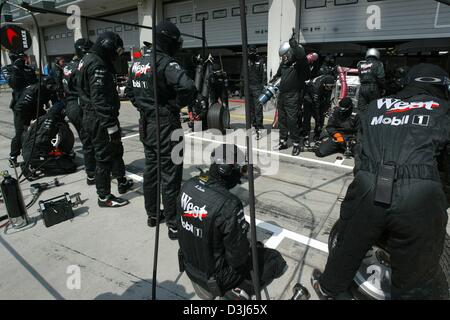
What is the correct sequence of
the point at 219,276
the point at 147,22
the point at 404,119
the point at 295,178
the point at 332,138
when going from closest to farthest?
1. the point at 404,119
2. the point at 219,276
3. the point at 295,178
4. the point at 332,138
5. the point at 147,22

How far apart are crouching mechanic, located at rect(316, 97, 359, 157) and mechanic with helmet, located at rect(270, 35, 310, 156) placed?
50cm

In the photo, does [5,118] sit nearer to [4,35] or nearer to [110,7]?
[4,35]

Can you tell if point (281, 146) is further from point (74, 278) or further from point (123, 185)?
point (74, 278)

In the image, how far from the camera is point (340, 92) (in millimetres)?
7766

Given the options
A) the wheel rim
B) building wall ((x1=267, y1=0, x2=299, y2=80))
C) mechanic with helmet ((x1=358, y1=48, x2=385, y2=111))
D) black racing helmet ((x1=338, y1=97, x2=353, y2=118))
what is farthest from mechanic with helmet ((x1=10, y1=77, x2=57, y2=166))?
building wall ((x1=267, y1=0, x2=299, y2=80))

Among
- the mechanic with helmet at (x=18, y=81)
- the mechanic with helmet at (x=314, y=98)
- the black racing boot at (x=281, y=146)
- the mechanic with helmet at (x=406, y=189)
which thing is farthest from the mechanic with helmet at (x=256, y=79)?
the mechanic with helmet at (x=406, y=189)

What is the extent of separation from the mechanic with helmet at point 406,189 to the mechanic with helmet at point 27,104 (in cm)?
497

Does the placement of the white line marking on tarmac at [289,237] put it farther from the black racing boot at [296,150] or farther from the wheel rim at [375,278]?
the black racing boot at [296,150]

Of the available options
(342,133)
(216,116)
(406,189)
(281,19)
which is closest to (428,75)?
(406,189)

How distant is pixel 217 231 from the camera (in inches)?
70.6

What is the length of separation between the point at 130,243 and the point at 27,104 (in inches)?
140

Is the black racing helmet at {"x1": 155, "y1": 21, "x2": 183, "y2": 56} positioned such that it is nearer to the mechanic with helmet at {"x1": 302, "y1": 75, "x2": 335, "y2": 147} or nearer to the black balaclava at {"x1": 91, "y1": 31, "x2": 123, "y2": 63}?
the black balaclava at {"x1": 91, "y1": 31, "x2": 123, "y2": 63}

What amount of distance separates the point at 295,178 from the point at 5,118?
10.2 m
